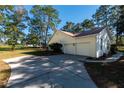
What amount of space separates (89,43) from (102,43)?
5.93ft

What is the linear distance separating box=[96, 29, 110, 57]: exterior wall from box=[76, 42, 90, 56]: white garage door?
1.26 m

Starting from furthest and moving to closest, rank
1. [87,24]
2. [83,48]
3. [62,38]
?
[87,24] → [62,38] → [83,48]

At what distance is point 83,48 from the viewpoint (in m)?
15.8

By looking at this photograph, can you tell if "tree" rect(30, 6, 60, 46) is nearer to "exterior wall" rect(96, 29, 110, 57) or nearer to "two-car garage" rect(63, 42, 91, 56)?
"two-car garage" rect(63, 42, 91, 56)

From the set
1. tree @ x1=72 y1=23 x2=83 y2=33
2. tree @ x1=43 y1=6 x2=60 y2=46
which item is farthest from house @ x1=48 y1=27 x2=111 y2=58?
tree @ x1=72 y1=23 x2=83 y2=33

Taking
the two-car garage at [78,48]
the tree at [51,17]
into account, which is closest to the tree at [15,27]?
the tree at [51,17]

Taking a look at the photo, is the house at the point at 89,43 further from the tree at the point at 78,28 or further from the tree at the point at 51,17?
the tree at the point at 78,28

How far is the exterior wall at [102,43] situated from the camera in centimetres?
1412

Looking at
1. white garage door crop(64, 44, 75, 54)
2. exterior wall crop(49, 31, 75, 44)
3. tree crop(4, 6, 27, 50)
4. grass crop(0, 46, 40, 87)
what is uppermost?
tree crop(4, 6, 27, 50)

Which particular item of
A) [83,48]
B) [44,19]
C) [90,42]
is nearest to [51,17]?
[44,19]

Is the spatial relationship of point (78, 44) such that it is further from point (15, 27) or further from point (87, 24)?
point (87, 24)

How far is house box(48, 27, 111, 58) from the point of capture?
46.2 feet

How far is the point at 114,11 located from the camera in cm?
3000
